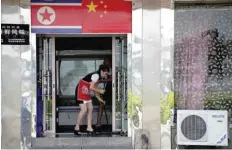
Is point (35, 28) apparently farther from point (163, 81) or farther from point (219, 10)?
point (219, 10)

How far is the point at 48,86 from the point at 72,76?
80cm

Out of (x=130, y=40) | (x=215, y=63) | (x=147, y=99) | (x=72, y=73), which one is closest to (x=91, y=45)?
(x=72, y=73)

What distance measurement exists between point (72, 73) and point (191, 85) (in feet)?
9.24

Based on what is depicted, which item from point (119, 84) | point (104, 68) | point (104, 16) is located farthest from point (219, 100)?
point (104, 16)

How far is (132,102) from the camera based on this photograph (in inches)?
324

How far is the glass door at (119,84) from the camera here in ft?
29.4

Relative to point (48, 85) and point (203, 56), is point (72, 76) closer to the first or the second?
point (48, 85)

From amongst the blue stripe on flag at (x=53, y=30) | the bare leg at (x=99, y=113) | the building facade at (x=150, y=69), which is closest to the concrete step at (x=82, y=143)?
the building facade at (x=150, y=69)

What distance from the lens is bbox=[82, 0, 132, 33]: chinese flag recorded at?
8.41 m

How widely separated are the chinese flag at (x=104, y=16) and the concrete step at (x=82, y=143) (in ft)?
7.08

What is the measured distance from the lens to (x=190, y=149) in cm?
824

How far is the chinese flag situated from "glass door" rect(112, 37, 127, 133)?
0.57m

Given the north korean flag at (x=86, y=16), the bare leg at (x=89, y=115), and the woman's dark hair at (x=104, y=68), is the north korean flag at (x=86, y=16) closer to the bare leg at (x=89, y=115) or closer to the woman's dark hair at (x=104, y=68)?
the woman's dark hair at (x=104, y=68)

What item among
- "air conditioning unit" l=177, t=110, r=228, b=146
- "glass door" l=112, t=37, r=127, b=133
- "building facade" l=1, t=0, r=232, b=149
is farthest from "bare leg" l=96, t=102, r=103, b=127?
"air conditioning unit" l=177, t=110, r=228, b=146
